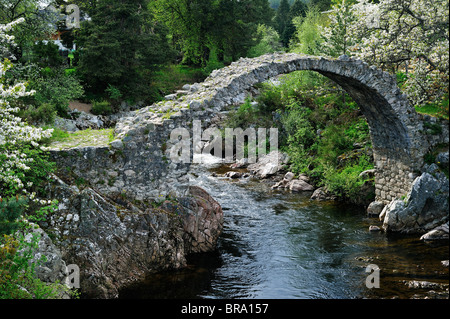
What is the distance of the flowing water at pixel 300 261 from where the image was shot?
10.2m

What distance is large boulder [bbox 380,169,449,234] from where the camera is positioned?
11.9 meters

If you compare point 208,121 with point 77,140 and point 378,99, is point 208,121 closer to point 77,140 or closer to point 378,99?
point 77,140

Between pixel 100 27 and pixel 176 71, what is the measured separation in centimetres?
1146

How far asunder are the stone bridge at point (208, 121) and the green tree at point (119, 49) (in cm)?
2173

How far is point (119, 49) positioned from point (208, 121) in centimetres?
2317

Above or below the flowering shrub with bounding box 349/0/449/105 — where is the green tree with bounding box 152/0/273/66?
above

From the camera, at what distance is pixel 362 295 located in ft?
32.1

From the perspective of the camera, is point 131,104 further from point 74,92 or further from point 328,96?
point 328,96

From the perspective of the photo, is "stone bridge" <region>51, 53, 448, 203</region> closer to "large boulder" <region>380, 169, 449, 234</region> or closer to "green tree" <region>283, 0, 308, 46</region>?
"large boulder" <region>380, 169, 449, 234</region>

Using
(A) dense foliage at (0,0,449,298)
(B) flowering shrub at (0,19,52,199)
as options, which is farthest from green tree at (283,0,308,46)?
(B) flowering shrub at (0,19,52,199)

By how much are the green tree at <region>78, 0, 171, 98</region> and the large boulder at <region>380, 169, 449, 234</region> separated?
1005 inches

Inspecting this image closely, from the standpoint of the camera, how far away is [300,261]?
39.8 feet

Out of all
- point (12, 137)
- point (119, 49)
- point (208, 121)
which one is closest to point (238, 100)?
point (208, 121)

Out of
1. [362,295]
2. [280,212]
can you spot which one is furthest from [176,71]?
[362,295]
